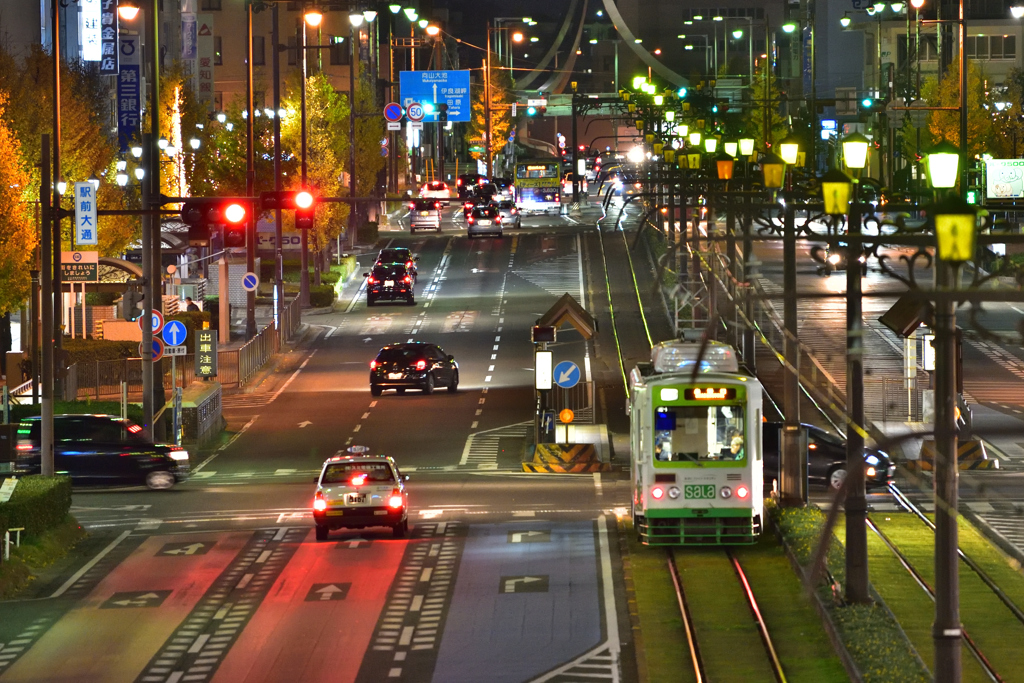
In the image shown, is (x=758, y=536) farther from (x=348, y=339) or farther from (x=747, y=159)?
(x=348, y=339)

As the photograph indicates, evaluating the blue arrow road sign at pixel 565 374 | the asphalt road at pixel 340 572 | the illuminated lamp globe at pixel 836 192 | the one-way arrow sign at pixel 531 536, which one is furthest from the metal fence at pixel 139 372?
the illuminated lamp globe at pixel 836 192

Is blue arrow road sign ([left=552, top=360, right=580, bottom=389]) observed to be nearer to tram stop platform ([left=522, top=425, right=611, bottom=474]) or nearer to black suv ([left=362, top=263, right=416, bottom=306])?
tram stop platform ([left=522, top=425, right=611, bottom=474])

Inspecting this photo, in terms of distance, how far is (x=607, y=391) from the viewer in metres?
48.2

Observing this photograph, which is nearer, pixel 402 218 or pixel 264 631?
pixel 264 631

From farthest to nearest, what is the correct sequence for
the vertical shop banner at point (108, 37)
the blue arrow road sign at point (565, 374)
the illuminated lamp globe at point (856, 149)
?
the vertical shop banner at point (108, 37) < the blue arrow road sign at point (565, 374) < the illuminated lamp globe at point (856, 149)

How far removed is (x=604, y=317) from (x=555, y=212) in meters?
46.5

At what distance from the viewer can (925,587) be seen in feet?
72.9

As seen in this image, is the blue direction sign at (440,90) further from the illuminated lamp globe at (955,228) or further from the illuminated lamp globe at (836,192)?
the illuminated lamp globe at (955,228)

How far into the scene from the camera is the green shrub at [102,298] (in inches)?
2354

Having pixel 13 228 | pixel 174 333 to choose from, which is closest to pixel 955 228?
pixel 174 333

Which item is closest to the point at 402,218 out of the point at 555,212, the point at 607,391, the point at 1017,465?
the point at 555,212

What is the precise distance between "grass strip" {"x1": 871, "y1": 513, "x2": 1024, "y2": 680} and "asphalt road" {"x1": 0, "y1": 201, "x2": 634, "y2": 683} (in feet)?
13.1

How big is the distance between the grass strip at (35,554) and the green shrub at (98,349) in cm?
1959

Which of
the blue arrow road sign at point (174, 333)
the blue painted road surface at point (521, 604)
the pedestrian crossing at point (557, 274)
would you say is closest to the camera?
the blue painted road surface at point (521, 604)
